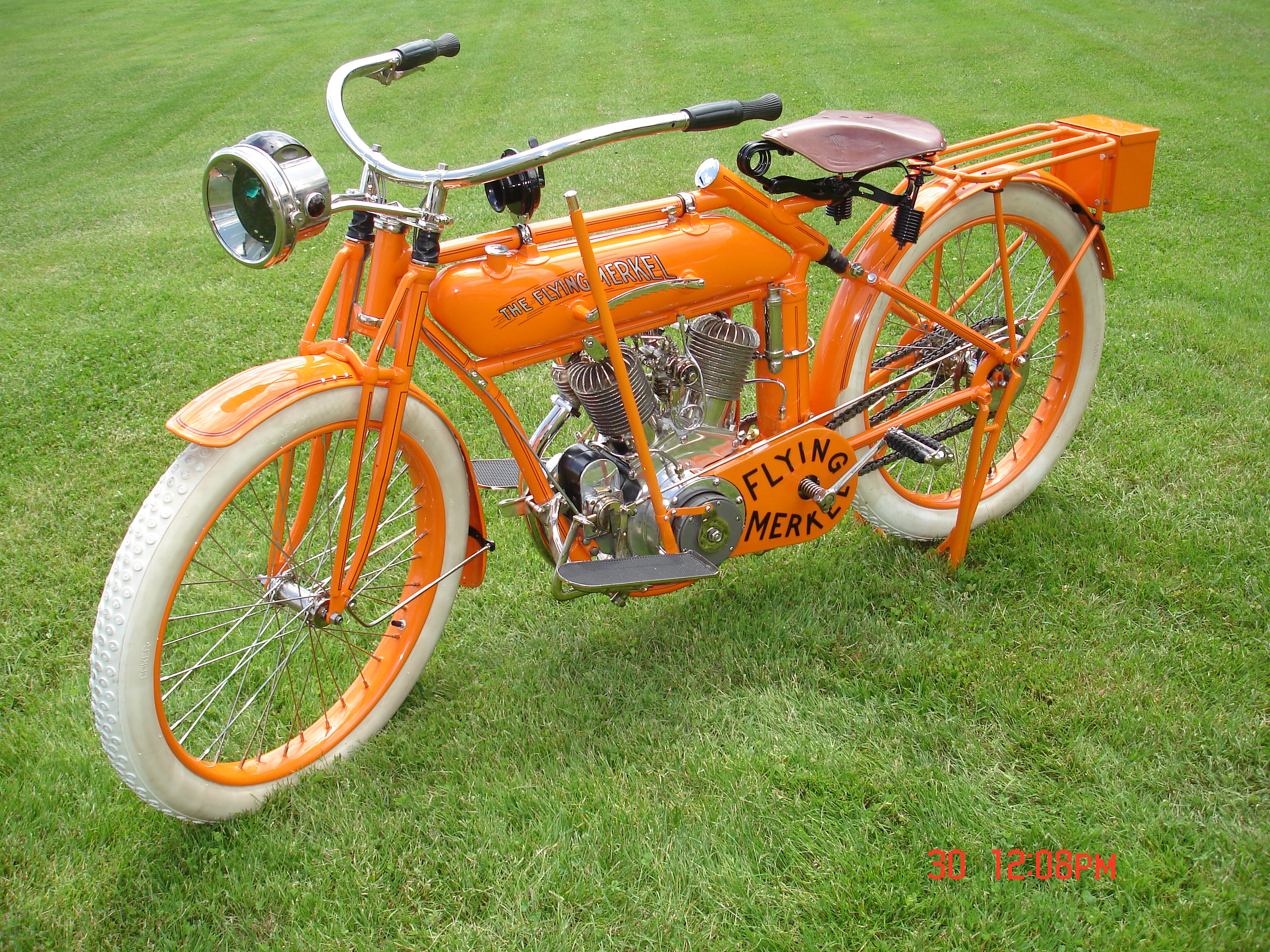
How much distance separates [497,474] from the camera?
9.64 ft

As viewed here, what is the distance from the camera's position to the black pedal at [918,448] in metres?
2.99

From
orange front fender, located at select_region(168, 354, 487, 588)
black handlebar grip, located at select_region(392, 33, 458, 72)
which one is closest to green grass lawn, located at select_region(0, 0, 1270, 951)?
orange front fender, located at select_region(168, 354, 487, 588)

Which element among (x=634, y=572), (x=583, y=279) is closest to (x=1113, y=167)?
(x=583, y=279)

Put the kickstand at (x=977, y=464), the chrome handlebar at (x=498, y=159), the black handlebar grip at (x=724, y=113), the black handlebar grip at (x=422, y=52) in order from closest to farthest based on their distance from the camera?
1. the chrome handlebar at (x=498, y=159)
2. the black handlebar grip at (x=724, y=113)
3. the black handlebar grip at (x=422, y=52)
4. the kickstand at (x=977, y=464)

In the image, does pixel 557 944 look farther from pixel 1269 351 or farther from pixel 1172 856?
pixel 1269 351

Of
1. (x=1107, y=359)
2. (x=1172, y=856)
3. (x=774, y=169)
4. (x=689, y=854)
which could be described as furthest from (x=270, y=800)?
(x=774, y=169)

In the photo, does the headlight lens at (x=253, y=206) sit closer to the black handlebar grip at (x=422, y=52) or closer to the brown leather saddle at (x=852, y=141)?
the black handlebar grip at (x=422, y=52)

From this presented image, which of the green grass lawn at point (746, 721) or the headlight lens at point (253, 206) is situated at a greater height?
the headlight lens at point (253, 206)

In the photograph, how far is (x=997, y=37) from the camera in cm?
1172

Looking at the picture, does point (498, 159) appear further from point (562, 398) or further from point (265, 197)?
point (562, 398)

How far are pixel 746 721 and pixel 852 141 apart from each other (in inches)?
67.7

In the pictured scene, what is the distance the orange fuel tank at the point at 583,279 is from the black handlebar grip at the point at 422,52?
618 mm

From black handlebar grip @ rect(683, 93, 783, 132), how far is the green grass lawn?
61.7 inches
